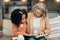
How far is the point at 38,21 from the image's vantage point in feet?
14.5

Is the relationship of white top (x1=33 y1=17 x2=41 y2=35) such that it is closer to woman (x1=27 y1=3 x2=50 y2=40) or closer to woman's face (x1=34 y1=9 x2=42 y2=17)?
woman (x1=27 y1=3 x2=50 y2=40)

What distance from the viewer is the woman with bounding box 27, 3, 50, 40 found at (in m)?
4.32

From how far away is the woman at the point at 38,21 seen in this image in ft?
14.2

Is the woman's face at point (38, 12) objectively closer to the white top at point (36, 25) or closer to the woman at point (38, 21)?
the woman at point (38, 21)

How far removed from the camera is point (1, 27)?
7.70 m

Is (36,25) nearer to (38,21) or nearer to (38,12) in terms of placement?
(38,21)

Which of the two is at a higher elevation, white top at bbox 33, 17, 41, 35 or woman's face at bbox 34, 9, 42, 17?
woman's face at bbox 34, 9, 42, 17

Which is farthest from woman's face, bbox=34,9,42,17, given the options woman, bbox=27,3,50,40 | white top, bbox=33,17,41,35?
white top, bbox=33,17,41,35

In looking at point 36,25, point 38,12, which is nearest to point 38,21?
point 36,25

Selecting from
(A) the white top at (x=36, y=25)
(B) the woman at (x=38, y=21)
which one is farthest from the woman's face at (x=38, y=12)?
(A) the white top at (x=36, y=25)

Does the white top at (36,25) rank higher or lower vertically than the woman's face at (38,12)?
lower

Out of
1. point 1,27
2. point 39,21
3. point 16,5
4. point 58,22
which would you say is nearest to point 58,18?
point 58,22

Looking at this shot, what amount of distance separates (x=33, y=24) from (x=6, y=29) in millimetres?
3325

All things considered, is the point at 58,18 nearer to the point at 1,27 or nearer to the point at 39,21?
the point at 1,27
